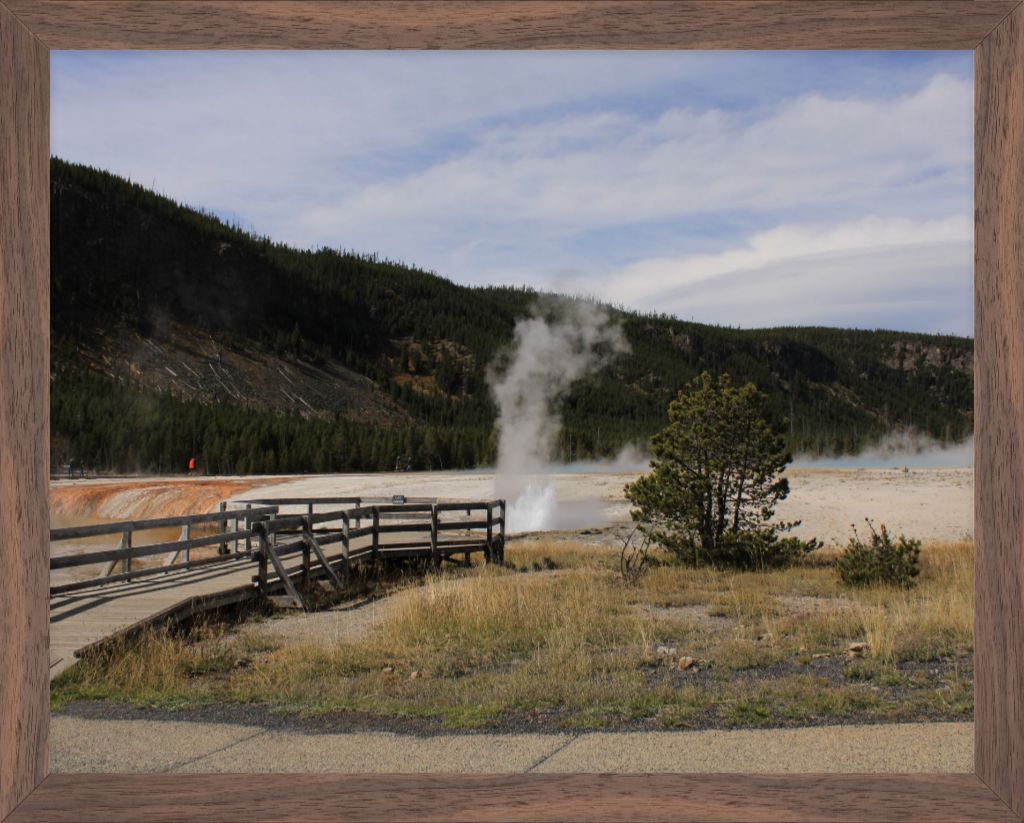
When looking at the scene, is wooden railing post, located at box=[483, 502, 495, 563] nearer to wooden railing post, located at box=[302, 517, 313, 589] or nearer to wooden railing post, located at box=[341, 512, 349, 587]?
wooden railing post, located at box=[341, 512, 349, 587]

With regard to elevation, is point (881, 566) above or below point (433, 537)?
below

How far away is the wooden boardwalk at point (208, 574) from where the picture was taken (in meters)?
8.68

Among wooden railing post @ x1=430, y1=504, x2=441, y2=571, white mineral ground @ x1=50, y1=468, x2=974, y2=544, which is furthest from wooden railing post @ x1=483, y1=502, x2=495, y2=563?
white mineral ground @ x1=50, y1=468, x2=974, y2=544

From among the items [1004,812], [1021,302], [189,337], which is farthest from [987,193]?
[189,337]

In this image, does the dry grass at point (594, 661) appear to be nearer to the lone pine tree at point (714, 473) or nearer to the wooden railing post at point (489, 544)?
the lone pine tree at point (714, 473)

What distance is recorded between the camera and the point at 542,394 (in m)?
53.9

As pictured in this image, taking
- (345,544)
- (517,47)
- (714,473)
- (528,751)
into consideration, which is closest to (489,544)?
(345,544)

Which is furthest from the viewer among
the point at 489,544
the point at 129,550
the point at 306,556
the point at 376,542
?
the point at 489,544

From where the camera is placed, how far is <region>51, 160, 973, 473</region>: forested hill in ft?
161

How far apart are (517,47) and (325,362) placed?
8814cm

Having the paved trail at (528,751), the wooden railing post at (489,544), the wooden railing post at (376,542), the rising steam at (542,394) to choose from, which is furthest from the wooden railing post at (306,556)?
the rising steam at (542,394)

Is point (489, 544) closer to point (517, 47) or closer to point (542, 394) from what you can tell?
point (517, 47)

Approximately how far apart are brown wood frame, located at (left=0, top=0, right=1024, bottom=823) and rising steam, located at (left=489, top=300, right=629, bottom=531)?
19721 mm

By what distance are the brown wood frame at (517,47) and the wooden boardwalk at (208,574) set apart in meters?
3.98
